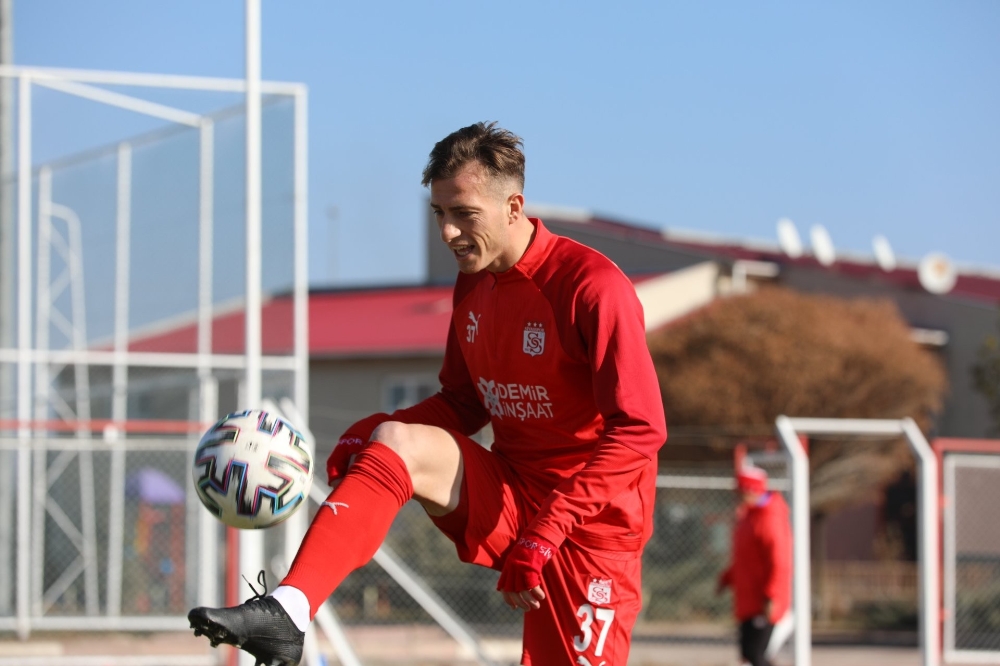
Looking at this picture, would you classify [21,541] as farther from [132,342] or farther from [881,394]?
[881,394]

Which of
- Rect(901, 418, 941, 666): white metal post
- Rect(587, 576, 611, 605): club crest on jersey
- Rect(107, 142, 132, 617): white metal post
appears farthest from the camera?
Rect(107, 142, 132, 617): white metal post

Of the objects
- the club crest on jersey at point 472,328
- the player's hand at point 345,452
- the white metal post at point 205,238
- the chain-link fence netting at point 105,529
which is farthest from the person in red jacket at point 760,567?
the player's hand at point 345,452

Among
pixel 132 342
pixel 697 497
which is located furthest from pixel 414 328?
pixel 132 342

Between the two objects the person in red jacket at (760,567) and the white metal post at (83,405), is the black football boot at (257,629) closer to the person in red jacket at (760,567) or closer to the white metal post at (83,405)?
the person in red jacket at (760,567)

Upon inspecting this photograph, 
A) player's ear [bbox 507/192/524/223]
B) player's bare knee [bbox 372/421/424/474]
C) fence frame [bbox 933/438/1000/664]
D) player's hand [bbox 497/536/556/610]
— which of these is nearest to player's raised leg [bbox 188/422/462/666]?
player's bare knee [bbox 372/421/424/474]

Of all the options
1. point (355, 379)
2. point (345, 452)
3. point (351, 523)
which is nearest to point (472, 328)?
point (345, 452)

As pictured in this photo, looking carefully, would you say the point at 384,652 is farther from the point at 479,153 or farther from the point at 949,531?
the point at 479,153

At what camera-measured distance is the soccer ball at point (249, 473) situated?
13.5ft

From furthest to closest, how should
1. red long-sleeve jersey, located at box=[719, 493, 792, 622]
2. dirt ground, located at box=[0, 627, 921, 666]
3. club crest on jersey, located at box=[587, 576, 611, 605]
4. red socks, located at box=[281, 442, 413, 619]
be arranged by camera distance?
1. dirt ground, located at box=[0, 627, 921, 666]
2. red long-sleeve jersey, located at box=[719, 493, 792, 622]
3. club crest on jersey, located at box=[587, 576, 611, 605]
4. red socks, located at box=[281, 442, 413, 619]

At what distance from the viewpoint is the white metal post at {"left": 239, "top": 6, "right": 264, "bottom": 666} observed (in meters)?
8.87

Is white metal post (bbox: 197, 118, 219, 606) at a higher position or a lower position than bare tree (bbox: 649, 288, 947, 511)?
higher

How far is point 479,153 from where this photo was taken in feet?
14.0

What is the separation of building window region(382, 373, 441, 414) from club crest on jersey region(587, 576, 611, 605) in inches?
832

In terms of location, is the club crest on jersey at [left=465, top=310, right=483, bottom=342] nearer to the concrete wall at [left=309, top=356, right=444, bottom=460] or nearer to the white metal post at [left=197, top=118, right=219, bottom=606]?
the white metal post at [left=197, top=118, right=219, bottom=606]
